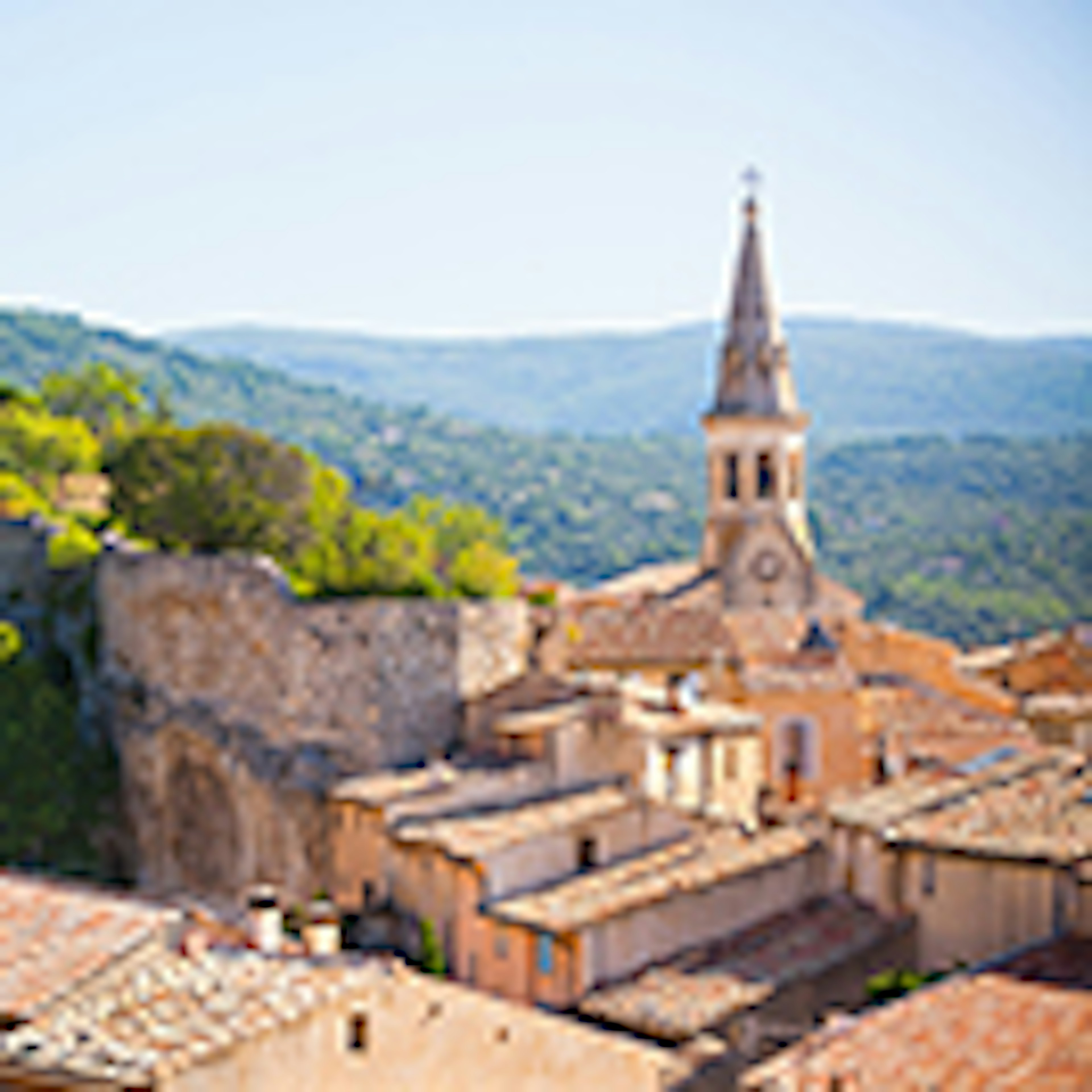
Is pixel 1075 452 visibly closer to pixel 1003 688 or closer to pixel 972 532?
pixel 972 532

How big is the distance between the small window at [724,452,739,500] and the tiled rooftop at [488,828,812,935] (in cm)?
3693

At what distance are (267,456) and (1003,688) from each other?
19.8 m

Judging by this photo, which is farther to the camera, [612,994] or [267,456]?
[267,456]

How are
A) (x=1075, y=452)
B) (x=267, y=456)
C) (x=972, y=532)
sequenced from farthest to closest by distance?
(x=1075, y=452) < (x=972, y=532) < (x=267, y=456)

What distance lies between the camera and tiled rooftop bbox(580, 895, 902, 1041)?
17.1 meters

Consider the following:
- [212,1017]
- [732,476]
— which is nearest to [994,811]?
[212,1017]

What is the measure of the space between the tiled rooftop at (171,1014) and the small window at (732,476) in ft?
157

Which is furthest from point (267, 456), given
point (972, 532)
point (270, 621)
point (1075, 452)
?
point (1075, 452)

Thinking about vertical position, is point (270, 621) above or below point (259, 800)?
above

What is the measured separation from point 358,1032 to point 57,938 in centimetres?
196

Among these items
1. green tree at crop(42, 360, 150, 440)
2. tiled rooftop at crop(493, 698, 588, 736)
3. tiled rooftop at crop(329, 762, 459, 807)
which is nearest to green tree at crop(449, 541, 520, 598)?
tiled rooftop at crop(493, 698, 588, 736)

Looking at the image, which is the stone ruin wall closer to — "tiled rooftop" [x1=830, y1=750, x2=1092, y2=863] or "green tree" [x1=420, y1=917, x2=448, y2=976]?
"green tree" [x1=420, y1=917, x2=448, y2=976]

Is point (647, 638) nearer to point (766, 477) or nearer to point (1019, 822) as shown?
point (1019, 822)

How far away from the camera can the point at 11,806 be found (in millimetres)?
28906
